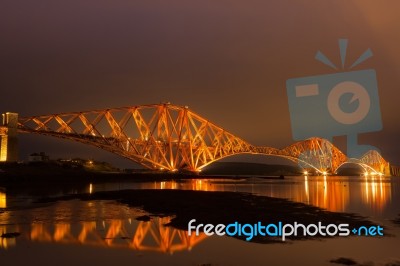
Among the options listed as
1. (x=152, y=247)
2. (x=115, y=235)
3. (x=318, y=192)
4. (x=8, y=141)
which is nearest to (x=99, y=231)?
(x=115, y=235)

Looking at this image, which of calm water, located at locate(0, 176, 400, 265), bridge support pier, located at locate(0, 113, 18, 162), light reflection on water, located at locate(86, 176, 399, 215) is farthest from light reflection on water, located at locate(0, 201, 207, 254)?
bridge support pier, located at locate(0, 113, 18, 162)

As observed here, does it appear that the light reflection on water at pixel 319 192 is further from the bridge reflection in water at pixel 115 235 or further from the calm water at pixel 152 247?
the bridge reflection in water at pixel 115 235

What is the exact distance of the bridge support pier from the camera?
5153 cm

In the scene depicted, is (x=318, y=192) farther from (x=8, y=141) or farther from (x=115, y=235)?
(x=8, y=141)

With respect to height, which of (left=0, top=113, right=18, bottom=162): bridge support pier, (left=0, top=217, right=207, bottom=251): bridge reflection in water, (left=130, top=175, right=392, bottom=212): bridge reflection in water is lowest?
(left=130, top=175, right=392, bottom=212): bridge reflection in water

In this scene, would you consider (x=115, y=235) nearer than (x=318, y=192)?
Yes

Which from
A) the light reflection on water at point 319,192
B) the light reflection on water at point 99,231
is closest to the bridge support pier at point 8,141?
the light reflection on water at point 319,192

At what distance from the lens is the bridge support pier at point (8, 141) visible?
169 ft

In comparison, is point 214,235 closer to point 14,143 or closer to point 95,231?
point 95,231

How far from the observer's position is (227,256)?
33.3 feet

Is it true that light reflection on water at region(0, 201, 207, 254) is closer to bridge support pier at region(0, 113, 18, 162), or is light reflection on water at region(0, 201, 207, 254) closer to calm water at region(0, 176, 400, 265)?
calm water at region(0, 176, 400, 265)

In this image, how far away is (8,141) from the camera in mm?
52469

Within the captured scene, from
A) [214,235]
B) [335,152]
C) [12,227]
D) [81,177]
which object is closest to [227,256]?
[214,235]

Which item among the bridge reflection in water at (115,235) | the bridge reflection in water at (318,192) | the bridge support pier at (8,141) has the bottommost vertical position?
the bridge reflection in water at (318,192)
